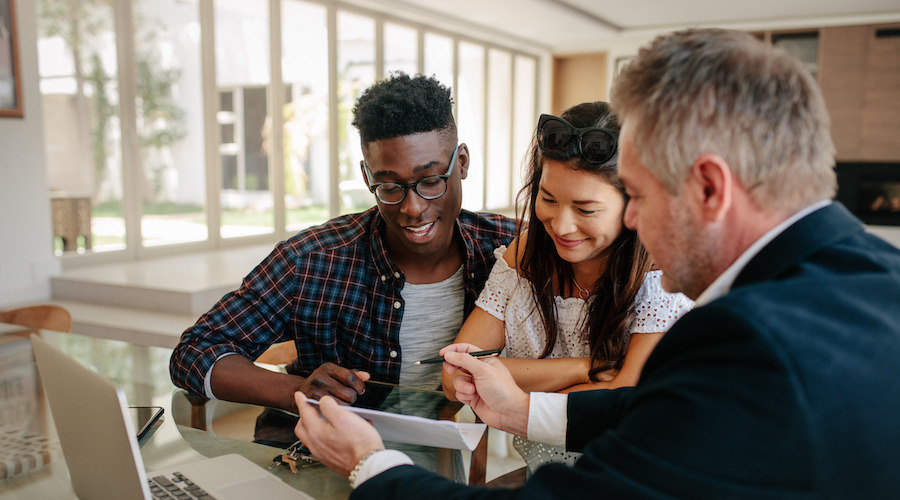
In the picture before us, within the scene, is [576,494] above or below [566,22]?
below

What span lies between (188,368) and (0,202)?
3.95m

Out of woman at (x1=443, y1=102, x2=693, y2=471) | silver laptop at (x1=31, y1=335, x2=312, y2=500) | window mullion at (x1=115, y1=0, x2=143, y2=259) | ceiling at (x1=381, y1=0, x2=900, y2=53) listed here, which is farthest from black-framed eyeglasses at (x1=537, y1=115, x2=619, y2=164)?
ceiling at (x1=381, y1=0, x2=900, y2=53)

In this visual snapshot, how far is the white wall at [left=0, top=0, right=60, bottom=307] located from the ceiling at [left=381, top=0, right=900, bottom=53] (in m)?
4.49

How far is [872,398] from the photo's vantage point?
684 millimetres

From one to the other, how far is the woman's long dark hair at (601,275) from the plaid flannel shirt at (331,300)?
0.32m

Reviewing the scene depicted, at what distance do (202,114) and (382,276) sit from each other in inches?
204

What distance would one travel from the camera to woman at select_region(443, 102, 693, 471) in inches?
58.4

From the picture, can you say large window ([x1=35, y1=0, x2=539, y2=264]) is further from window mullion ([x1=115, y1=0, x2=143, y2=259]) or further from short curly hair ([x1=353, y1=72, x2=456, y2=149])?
short curly hair ([x1=353, y1=72, x2=456, y2=149])

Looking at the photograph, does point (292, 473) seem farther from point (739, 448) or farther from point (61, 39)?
point (61, 39)

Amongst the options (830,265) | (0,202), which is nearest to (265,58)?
(0,202)

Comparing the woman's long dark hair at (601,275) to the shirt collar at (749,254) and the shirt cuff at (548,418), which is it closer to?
the shirt cuff at (548,418)

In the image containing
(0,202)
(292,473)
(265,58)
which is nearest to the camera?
(292,473)

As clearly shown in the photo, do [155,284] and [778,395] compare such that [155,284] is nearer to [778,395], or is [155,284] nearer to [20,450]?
[20,450]

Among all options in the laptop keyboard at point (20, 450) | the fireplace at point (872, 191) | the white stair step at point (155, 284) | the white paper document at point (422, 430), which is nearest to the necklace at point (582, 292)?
the white paper document at point (422, 430)
